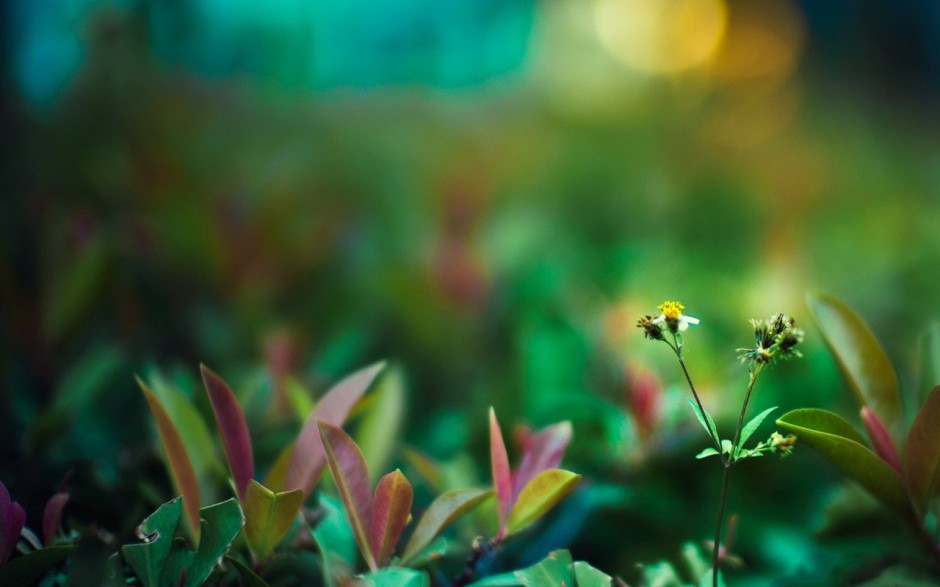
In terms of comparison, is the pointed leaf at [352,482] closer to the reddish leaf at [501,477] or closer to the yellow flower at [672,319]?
the reddish leaf at [501,477]

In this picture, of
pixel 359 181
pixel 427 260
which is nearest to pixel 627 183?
pixel 359 181

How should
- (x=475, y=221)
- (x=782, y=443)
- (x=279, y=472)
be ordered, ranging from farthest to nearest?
(x=475, y=221)
(x=279, y=472)
(x=782, y=443)

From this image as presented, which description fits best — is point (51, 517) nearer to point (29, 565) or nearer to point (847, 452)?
point (29, 565)

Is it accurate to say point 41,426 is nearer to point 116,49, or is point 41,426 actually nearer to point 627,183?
point 116,49

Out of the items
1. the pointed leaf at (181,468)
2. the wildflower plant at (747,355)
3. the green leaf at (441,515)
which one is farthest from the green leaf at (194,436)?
the wildflower plant at (747,355)

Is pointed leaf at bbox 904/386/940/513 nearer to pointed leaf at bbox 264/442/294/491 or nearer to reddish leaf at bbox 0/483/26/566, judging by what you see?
pointed leaf at bbox 264/442/294/491

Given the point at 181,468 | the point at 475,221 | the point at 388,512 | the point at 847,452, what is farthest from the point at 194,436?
the point at 475,221
